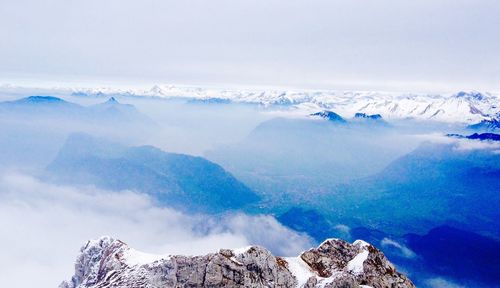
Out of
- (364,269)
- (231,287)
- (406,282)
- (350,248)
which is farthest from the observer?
(350,248)

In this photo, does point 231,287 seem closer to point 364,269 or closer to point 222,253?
point 222,253

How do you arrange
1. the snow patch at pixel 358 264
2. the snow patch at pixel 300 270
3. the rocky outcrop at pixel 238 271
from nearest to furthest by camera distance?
1. the rocky outcrop at pixel 238 271
2. the snow patch at pixel 300 270
3. the snow patch at pixel 358 264

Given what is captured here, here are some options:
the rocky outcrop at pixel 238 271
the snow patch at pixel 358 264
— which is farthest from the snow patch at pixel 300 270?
the snow patch at pixel 358 264

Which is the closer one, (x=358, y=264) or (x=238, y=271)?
(x=238, y=271)

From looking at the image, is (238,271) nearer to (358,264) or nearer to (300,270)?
(300,270)

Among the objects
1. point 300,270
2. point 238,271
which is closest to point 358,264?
point 300,270

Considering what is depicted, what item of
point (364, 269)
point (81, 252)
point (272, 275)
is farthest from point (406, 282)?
point (81, 252)

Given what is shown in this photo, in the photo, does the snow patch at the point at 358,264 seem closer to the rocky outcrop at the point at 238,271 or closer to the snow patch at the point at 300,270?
the rocky outcrop at the point at 238,271

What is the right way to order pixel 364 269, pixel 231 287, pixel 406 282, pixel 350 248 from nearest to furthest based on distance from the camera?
pixel 231 287
pixel 364 269
pixel 406 282
pixel 350 248

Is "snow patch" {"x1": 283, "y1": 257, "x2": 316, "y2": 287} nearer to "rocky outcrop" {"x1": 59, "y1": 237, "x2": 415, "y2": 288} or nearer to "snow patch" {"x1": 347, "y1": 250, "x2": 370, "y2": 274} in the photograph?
"rocky outcrop" {"x1": 59, "y1": 237, "x2": 415, "y2": 288}
